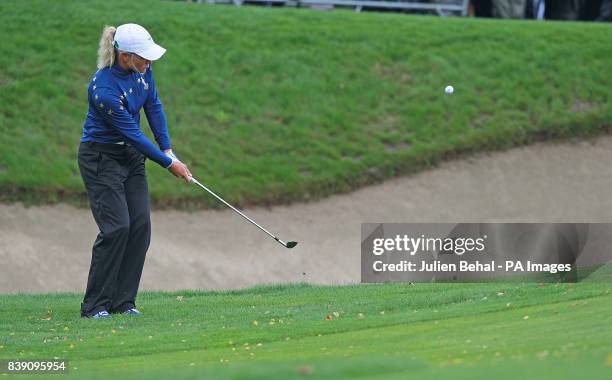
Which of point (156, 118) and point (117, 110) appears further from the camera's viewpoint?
point (156, 118)

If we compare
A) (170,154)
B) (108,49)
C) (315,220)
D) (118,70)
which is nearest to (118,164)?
(170,154)

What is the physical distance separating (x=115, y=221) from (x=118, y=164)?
502 mm

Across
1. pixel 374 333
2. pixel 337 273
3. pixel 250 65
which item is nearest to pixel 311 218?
pixel 337 273

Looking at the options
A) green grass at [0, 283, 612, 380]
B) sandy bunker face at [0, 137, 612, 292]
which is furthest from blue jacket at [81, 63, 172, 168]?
sandy bunker face at [0, 137, 612, 292]

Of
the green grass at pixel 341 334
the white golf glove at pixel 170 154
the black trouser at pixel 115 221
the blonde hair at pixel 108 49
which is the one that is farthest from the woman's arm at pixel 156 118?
the green grass at pixel 341 334

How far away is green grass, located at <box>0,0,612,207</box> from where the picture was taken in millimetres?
18906

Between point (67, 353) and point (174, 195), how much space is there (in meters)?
9.46

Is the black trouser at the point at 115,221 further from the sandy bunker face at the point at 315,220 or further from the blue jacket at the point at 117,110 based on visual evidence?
the sandy bunker face at the point at 315,220

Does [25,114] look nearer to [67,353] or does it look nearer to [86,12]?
[86,12]

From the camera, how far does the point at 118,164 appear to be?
10.9 m

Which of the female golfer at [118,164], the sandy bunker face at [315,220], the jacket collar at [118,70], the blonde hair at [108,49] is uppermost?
the blonde hair at [108,49]

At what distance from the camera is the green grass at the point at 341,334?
663cm

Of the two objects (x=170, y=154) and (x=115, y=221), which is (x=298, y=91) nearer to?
(x=170, y=154)

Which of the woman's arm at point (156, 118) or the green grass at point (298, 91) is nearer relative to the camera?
the woman's arm at point (156, 118)
